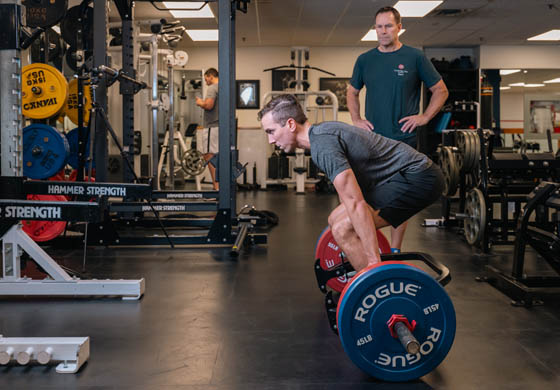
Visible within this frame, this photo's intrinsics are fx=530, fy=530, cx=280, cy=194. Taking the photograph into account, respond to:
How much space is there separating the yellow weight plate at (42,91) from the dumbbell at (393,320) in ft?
10.2

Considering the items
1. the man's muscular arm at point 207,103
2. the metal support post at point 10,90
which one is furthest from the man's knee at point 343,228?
the man's muscular arm at point 207,103

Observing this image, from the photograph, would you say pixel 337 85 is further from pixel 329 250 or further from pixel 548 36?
pixel 329 250

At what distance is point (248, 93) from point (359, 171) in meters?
8.71

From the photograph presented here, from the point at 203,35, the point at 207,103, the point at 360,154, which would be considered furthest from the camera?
the point at 203,35

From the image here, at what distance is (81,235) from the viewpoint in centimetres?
366

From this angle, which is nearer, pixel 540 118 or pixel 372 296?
pixel 372 296

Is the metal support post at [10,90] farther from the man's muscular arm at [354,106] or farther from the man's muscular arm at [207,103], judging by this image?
the man's muscular arm at [207,103]

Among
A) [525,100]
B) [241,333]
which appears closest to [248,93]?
[525,100]

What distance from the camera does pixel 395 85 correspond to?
2.49 metres

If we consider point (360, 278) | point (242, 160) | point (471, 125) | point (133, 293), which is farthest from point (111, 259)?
point (471, 125)

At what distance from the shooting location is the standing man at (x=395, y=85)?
2.46 m

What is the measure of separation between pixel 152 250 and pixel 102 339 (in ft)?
5.62

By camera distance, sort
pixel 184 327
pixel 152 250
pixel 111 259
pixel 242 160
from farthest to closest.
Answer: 1. pixel 242 160
2. pixel 152 250
3. pixel 111 259
4. pixel 184 327

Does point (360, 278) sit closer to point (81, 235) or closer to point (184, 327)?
point (184, 327)
